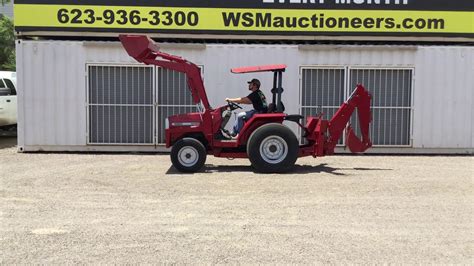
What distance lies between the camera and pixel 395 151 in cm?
1331

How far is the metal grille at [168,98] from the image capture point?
519 inches

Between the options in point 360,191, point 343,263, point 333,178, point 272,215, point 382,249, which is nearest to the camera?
point 343,263

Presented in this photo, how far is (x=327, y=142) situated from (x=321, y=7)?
13.7 ft

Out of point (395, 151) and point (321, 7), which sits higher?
point (321, 7)

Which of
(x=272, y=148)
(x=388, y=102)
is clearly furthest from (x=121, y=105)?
(x=388, y=102)

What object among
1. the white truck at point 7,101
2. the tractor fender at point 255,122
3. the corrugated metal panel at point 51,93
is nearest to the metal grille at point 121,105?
the corrugated metal panel at point 51,93

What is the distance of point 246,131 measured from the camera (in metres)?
10.2

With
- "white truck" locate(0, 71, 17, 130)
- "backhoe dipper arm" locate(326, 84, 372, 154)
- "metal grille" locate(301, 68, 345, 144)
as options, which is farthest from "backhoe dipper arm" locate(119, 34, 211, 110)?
"white truck" locate(0, 71, 17, 130)

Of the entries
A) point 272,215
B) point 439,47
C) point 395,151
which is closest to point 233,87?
point 395,151

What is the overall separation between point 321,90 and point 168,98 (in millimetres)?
3867

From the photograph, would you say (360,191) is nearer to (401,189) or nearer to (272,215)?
(401,189)

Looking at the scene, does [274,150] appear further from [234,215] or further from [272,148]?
[234,215]

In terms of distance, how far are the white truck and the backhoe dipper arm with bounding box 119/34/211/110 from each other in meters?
7.96

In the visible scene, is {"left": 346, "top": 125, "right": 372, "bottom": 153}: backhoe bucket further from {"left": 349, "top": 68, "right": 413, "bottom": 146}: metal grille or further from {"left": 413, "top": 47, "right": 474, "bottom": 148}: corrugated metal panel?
{"left": 413, "top": 47, "right": 474, "bottom": 148}: corrugated metal panel
